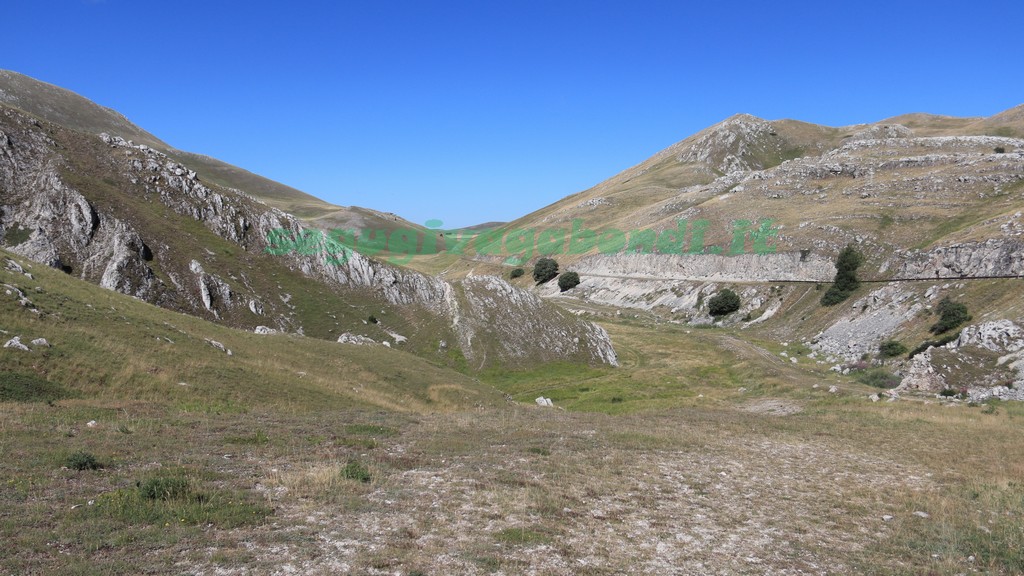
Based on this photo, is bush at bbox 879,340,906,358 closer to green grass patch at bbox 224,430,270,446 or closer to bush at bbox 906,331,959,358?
bush at bbox 906,331,959,358

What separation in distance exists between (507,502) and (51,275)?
36290 millimetres

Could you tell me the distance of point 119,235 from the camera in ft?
163

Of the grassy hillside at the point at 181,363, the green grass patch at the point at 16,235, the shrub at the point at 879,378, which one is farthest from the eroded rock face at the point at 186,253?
the shrub at the point at 879,378

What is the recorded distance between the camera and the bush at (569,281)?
486ft

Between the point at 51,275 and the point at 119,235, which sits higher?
the point at 119,235

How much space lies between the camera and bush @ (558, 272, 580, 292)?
148 metres

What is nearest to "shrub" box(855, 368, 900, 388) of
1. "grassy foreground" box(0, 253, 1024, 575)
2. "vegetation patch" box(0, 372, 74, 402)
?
"grassy foreground" box(0, 253, 1024, 575)

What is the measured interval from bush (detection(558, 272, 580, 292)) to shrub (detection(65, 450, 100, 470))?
137m

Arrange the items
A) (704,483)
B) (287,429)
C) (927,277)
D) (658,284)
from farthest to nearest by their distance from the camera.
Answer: (658,284) < (927,277) < (287,429) < (704,483)

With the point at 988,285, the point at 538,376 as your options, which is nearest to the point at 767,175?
the point at 988,285

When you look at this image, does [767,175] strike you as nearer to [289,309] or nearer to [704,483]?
[289,309]

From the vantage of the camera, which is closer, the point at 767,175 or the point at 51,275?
the point at 51,275

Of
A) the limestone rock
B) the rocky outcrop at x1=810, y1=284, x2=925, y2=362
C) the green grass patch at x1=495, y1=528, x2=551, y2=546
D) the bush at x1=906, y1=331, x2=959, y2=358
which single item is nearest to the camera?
the green grass patch at x1=495, y1=528, x2=551, y2=546

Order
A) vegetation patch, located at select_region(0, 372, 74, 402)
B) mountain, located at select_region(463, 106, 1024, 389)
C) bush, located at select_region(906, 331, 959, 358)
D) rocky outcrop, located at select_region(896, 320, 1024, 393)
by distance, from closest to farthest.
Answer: vegetation patch, located at select_region(0, 372, 74, 402) < rocky outcrop, located at select_region(896, 320, 1024, 393) < bush, located at select_region(906, 331, 959, 358) < mountain, located at select_region(463, 106, 1024, 389)
